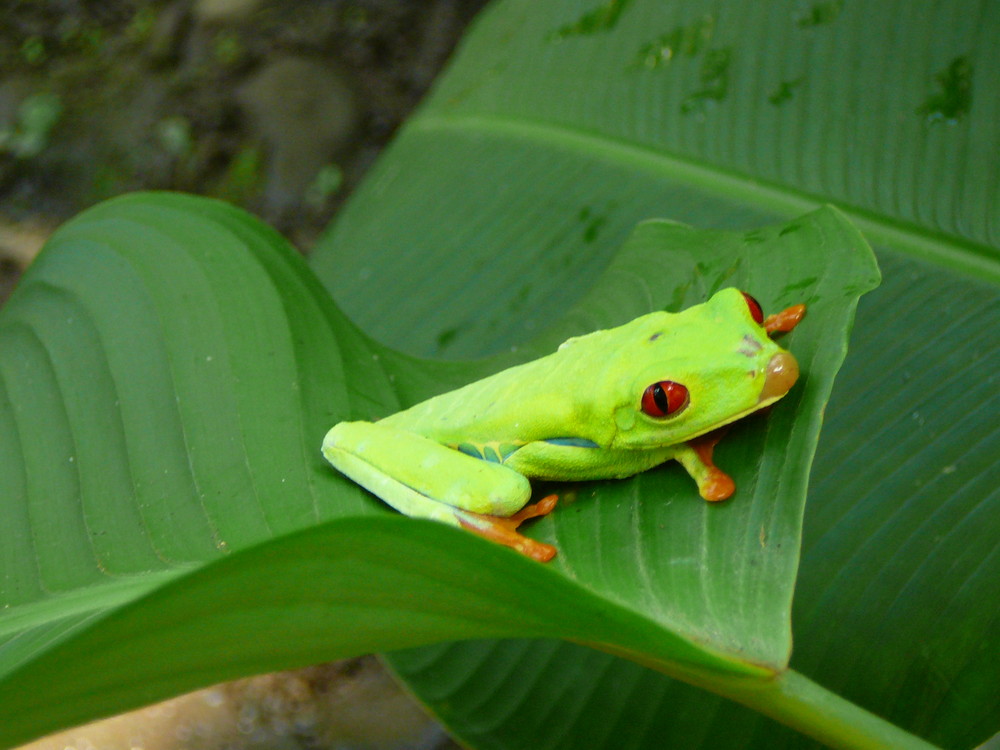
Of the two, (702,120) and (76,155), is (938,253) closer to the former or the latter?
(702,120)

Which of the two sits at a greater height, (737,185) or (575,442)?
(737,185)

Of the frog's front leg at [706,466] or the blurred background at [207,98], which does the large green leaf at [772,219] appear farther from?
the blurred background at [207,98]

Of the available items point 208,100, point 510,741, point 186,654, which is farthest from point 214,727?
point 208,100

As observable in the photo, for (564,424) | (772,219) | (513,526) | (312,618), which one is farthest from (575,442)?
(772,219)

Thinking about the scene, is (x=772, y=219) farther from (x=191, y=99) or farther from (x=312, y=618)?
(x=191, y=99)

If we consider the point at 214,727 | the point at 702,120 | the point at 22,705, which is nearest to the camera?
the point at 22,705

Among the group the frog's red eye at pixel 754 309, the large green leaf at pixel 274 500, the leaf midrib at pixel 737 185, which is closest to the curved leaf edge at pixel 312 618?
the large green leaf at pixel 274 500
